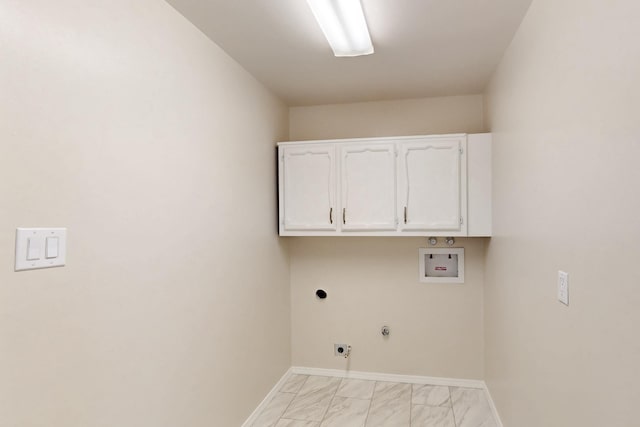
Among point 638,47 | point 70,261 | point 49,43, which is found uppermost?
point 49,43

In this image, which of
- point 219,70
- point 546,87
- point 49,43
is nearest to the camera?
point 49,43

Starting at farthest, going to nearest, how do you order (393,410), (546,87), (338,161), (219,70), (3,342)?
(338,161), (393,410), (219,70), (546,87), (3,342)

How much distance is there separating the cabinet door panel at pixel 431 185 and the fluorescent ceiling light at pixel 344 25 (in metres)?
1.08

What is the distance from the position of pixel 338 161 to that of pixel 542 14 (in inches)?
70.2

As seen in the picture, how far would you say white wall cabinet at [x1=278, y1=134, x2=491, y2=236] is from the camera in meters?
3.11

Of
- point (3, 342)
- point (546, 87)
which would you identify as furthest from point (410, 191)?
point (3, 342)

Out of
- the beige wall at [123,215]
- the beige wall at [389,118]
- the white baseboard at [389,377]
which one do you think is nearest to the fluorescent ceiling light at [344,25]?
the beige wall at [123,215]

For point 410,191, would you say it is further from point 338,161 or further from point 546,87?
point 546,87

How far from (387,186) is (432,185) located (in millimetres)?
349

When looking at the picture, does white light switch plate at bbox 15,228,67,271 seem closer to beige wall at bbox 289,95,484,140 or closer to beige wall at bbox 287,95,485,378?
beige wall at bbox 287,95,485,378

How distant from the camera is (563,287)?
5.27 feet

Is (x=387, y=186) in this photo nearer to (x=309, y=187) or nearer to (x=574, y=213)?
(x=309, y=187)

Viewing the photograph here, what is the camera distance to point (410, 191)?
3.21 metres

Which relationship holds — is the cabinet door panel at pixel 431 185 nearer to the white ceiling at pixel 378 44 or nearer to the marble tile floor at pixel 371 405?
the white ceiling at pixel 378 44
